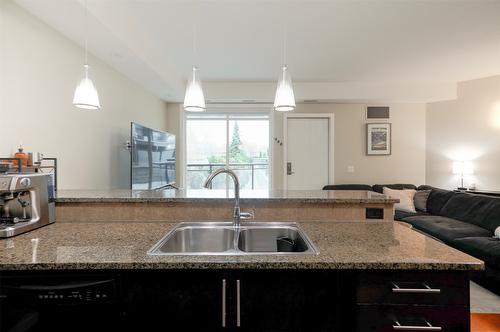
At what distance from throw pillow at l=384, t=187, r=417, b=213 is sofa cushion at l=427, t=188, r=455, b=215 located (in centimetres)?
22

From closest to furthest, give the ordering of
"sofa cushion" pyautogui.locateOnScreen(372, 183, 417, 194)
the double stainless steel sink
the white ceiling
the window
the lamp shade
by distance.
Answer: the double stainless steel sink
the white ceiling
the lamp shade
"sofa cushion" pyautogui.locateOnScreen(372, 183, 417, 194)
the window

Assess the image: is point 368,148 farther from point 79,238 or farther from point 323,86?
point 79,238

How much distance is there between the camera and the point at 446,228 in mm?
3012

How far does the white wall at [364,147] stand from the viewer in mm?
4957

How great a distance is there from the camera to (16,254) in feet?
3.36

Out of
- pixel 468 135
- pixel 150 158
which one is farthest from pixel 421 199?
pixel 150 158

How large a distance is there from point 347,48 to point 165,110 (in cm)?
344

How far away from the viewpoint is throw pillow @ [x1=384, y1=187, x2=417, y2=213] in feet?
13.4

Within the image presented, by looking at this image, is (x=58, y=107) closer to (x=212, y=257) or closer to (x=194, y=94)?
(x=194, y=94)
